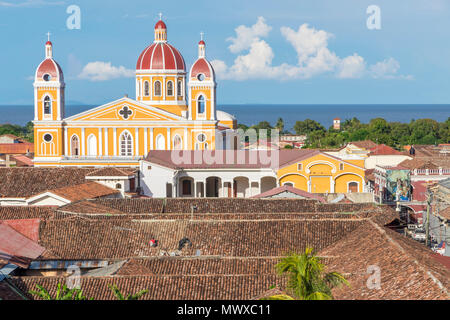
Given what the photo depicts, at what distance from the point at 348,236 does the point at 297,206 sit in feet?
28.2

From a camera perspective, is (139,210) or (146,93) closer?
(139,210)

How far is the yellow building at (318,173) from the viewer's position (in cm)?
4512

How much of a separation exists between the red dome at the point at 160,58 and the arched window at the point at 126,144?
5.26 m

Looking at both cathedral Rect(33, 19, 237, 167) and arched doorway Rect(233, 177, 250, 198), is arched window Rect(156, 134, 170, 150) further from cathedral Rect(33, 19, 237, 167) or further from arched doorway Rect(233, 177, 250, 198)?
arched doorway Rect(233, 177, 250, 198)

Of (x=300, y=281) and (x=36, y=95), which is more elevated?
(x=36, y=95)

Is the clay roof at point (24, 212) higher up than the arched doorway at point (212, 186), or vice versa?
the clay roof at point (24, 212)

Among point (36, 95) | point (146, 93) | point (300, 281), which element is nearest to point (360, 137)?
point (146, 93)

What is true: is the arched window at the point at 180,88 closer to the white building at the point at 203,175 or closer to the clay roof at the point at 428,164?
the white building at the point at 203,175

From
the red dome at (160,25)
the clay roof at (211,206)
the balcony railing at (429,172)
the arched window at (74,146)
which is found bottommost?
the clay roof at (211,206)

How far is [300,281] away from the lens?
611 inches

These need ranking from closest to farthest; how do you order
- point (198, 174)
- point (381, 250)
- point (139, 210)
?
point (381, 250)
point (139, 210)
point (198, 174)

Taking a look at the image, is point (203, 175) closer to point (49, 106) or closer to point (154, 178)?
point (154, 178)

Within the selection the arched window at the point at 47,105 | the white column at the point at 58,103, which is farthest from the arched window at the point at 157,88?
the arched window at the point at 47,105
